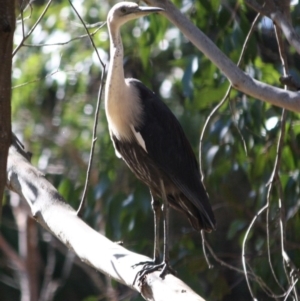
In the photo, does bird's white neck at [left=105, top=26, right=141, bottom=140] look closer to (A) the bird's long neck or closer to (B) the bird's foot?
(A) the bird's long neck

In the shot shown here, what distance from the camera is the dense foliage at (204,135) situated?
159 inches

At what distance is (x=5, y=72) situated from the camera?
1.82 m

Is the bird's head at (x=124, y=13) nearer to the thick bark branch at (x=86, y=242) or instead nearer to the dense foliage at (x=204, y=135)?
the dense foliage at (x=204, y=135)

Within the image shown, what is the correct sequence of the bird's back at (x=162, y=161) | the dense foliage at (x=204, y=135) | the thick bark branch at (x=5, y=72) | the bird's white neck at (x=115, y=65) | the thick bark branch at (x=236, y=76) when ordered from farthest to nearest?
1. the dense foliage at (x=204, y=135)
2. the bird's back at (x=162, y=161)
3. the bird's white neck at (x=115, y=65)
4. the thick bark branch at (x=236, y=76)
5. the thick bark branch at (x=5, y=72)

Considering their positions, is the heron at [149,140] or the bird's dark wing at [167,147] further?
the bird's dark wing at [167,147]

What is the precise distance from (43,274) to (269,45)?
5101mm

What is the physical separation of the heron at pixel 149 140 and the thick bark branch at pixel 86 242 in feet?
1.93

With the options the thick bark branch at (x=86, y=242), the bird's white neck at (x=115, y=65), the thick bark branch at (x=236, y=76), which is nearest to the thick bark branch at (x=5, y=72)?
the thick bark branch at (x=86, y=242)

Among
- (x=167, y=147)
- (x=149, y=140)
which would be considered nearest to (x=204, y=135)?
(x=167, y=147)

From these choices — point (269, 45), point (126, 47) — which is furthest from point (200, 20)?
point (126, 47)

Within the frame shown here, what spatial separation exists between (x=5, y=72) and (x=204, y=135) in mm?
Result: 2516

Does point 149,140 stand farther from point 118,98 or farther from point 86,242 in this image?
point 86,242

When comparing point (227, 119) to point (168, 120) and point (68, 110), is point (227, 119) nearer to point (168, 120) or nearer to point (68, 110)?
point (168, 120)

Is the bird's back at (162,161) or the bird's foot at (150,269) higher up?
the bird's back at (162,161)
